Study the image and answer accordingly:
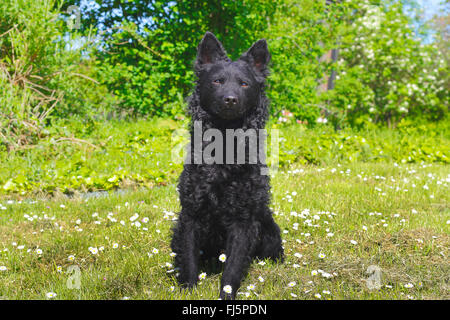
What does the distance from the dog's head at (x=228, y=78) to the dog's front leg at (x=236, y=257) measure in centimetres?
77

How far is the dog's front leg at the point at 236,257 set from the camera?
2.48m

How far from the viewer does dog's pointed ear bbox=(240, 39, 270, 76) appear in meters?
2.87

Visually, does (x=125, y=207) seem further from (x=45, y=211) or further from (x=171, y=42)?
(x=171, y=42)

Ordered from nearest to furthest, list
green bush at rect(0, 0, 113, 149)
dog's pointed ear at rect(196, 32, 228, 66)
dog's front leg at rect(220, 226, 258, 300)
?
dog's front leg at rect(220, 226, 258, 300) < dog's pointed ear at rect(196, 32, 228, 66) < green bush at rect(0, 0, 113, 149)

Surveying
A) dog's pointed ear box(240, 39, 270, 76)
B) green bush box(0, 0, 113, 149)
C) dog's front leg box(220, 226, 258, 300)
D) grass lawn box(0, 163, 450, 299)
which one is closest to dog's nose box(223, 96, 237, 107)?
dog's pointed ear box(240, 39, 270, 76)

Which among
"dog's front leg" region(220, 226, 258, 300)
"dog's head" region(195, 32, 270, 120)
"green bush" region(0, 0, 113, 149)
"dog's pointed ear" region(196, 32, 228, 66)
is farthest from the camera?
"green bush" region(0, 0, 113, 149)

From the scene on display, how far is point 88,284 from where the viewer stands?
2.64 metres

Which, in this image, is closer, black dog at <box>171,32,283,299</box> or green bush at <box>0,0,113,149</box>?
black dog at <box>171,32,283,299</box>

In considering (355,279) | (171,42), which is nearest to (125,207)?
(355,279)

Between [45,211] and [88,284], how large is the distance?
6.39 ft

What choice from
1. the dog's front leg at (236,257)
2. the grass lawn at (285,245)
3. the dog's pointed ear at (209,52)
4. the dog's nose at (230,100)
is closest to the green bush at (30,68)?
the grass lawn at (285,245)

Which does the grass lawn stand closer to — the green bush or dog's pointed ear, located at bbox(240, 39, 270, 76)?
dog's pointed ear, located at bbox(240, 39, 270, 76)

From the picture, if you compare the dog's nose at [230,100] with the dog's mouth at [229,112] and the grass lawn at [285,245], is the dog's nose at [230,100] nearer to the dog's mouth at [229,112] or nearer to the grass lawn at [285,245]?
the dog's mouth at [229,112]

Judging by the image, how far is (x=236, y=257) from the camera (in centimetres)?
256
